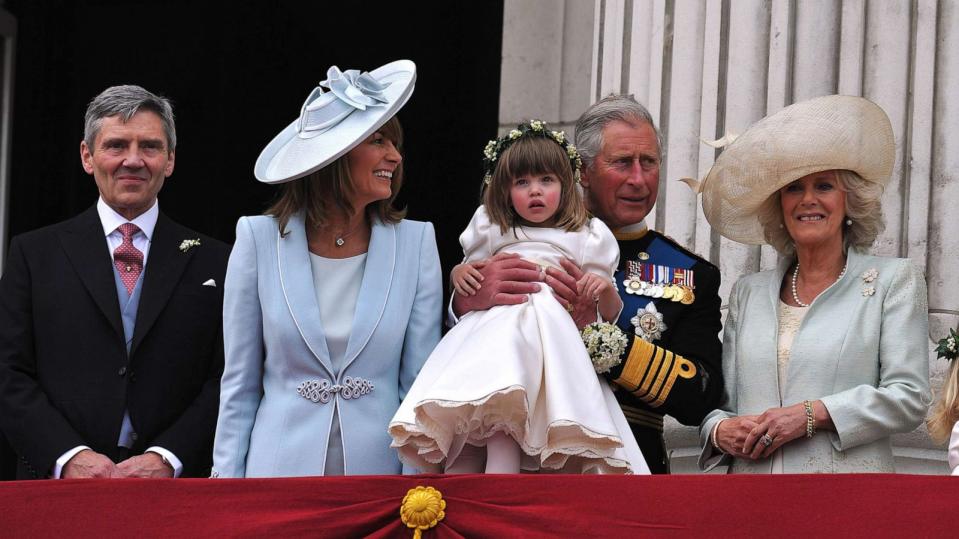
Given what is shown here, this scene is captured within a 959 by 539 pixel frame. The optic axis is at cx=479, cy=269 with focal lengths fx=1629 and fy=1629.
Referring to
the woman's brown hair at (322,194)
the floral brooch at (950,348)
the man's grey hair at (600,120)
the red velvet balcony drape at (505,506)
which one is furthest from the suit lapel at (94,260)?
the floral brooch at (950,348)

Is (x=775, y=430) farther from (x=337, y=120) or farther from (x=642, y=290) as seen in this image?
(x=337, y=120)

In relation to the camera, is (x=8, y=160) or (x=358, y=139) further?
(x=8, y=160)

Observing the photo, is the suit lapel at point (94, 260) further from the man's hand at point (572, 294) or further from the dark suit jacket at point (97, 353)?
the man's hand at point (572, 294)

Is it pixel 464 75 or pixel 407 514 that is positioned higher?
pixel 464 75

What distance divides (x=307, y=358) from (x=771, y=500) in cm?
124

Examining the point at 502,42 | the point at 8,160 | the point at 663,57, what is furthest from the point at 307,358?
the point at 8,160

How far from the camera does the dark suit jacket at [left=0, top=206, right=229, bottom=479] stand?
4.45m

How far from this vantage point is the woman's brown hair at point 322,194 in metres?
4.36

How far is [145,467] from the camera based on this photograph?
437cm

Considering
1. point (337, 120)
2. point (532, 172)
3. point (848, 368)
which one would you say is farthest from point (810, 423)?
point (337, 120)

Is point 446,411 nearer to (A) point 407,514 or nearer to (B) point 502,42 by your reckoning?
(A) point 407,514

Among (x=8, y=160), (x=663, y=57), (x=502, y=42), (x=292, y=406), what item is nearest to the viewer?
(x=292, y=406)

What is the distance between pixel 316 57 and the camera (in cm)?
760

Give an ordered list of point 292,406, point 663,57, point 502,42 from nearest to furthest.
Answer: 1. point 292,406
2. point 663,57
3. point 502,42
